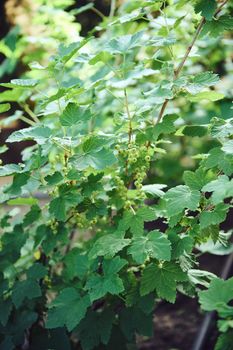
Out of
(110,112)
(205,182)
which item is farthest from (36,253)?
(110,112)

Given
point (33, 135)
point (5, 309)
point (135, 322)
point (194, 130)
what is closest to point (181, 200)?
point (194, 130)

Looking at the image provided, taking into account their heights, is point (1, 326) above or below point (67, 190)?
below

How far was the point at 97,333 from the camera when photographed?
1503 millimetres

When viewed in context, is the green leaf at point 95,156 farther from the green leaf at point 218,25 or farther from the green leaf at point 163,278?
the green leaf at point 218,25

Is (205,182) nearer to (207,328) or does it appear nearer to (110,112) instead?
(207,328)

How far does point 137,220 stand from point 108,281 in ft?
0.61

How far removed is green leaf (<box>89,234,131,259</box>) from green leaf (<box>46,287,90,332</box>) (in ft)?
0.45

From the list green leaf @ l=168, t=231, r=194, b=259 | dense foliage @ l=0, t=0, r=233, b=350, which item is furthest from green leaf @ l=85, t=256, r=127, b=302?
green leaf @ l=168, t=231, r=194, b=259

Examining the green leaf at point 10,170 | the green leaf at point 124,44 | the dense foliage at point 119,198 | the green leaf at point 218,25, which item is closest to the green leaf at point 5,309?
the dense foliage at point 119,198

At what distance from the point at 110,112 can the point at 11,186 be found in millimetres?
1293

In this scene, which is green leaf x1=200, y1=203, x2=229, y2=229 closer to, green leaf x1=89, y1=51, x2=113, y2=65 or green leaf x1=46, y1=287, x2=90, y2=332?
green leaf x1=46, y1=287, x2=90, y2=332

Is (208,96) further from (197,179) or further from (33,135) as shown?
(33,135)

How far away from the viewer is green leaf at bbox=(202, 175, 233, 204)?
106 cm

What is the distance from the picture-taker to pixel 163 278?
1.30 m
